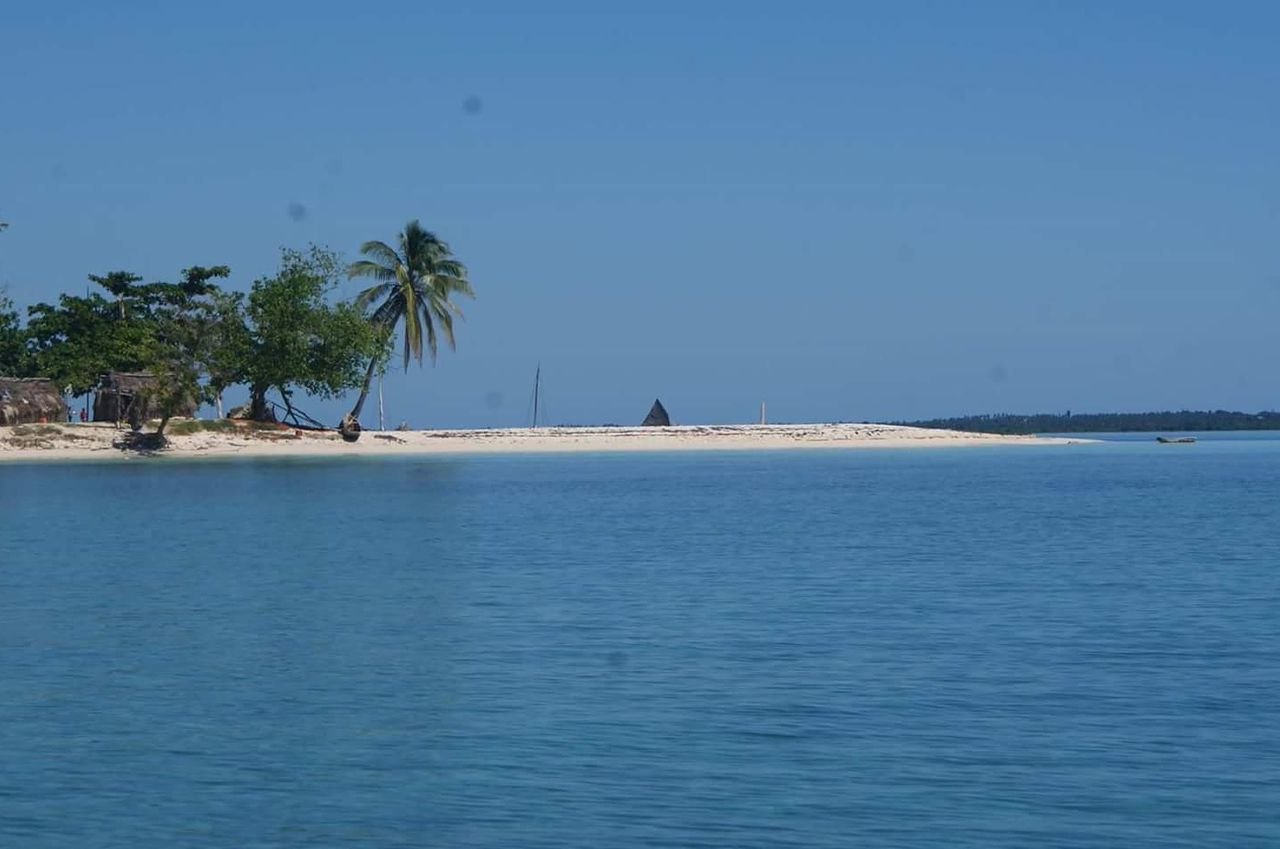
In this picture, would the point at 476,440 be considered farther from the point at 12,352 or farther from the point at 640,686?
the point at 640,686

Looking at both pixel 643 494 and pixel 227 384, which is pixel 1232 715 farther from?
pixel 227 384

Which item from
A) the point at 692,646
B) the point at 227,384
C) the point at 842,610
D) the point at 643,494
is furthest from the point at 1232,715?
the point at 227,384

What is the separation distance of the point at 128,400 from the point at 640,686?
53358mm

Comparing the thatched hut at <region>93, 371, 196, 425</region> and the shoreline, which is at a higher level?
the thatched hut at <region>93, 371, 196, 425</region>

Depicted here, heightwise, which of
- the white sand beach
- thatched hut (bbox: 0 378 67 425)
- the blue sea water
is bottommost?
the blue sea water

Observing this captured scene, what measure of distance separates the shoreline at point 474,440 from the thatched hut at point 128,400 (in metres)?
0.95

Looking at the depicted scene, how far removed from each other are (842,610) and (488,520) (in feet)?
50.9

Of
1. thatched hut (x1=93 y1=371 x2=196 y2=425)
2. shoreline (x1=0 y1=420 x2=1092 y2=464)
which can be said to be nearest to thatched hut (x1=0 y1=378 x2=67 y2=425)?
shoreline (x1=0 y1=420 x2=1092 y2=464)

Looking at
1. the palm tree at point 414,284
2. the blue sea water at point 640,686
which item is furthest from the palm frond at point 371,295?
the blue sea water at point 640,686

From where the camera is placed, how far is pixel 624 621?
17.2 m

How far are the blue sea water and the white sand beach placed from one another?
3112 centimetres

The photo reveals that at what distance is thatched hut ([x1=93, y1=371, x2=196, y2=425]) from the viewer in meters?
60.8

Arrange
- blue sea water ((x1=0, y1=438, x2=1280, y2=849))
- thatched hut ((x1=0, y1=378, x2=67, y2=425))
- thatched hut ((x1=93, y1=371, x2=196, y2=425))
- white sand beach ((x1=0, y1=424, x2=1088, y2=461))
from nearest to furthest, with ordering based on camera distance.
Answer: blue sea water ((x1=0, y1=438, x2=1280, y2=849))
thatched hut ((x1=0, y1=378, x2=67, y2=425))
white sand beach ((x1=0, y1=424, x2=1088, y2=461))
thatched hut ((x1=93, y1=371, x2=196, y2=425))

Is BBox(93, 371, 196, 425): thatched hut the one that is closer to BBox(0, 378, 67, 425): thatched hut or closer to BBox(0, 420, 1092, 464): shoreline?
BBox(0, 420, 1092, 464): shoreline
